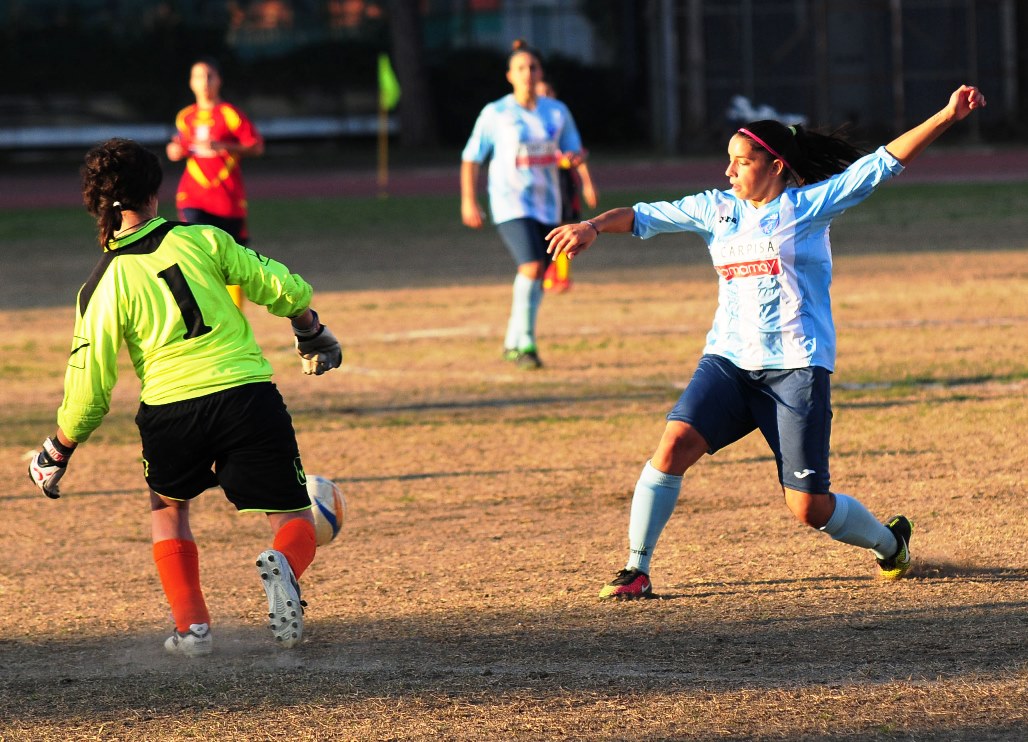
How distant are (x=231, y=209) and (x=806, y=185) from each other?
712 cm

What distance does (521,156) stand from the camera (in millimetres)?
11227

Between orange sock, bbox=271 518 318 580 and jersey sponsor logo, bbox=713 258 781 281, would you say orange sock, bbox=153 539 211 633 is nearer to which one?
orange sock, bbox=271 518 318 580

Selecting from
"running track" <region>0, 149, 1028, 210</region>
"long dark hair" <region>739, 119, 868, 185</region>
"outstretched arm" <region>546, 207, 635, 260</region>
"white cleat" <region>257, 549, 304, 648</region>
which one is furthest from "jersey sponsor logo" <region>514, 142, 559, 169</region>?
"running track" <region>0, 149, 1028, 210</region>

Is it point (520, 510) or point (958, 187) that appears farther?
point (958, 187)

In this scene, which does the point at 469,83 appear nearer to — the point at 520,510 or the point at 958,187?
the point at 958,187

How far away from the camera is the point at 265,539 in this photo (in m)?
7.14

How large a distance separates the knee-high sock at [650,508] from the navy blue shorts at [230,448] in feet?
4.15

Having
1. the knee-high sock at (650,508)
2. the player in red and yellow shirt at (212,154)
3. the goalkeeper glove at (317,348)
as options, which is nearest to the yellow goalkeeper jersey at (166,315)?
the goalkeeper glove at (317,348)

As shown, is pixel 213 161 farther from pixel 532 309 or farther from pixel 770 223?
pixel 770 223

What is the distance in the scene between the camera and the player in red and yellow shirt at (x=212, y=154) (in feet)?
39.1

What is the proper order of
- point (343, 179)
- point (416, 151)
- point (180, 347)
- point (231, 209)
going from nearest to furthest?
1. point (180, 347)
2. point (231, 209)
3. point (343, 179)
4. point (416, 151)

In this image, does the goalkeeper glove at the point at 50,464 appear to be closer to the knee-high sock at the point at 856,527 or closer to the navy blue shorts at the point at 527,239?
the knee-high sock at the point at 856,527

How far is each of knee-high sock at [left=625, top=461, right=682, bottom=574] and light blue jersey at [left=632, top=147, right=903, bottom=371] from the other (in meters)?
0.51

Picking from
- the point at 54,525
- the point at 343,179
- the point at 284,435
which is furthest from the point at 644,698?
the point at 343,179
